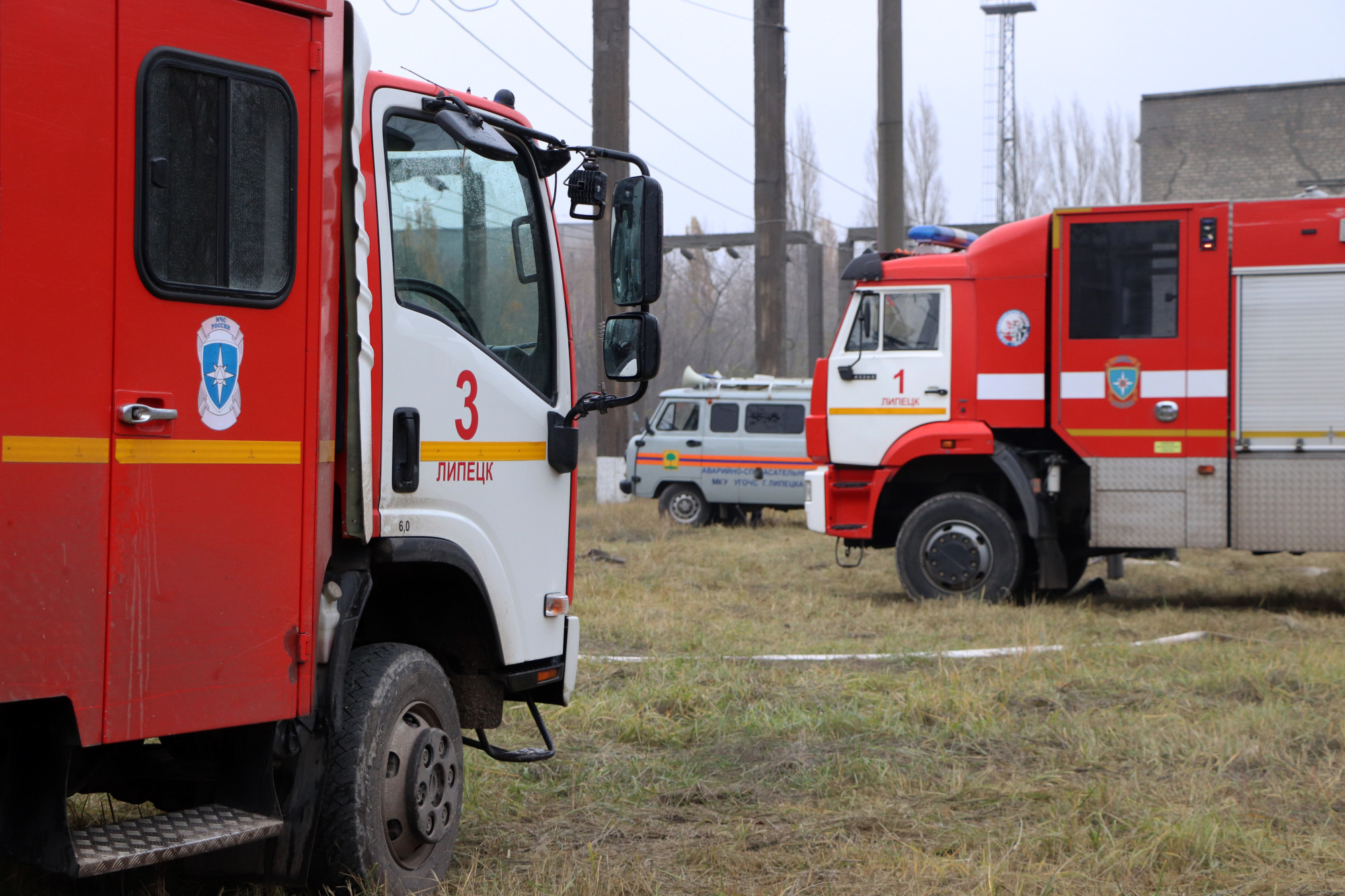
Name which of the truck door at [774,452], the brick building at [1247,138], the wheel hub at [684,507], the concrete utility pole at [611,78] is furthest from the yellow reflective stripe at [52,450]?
the brick building at [1247,138]

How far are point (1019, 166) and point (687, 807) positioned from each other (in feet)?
150

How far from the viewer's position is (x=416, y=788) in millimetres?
3787

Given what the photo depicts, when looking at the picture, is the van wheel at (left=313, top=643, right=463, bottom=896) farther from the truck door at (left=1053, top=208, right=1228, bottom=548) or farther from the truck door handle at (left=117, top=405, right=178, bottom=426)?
the truck door at (left=1053, top=208, right=1228, bottom=548)

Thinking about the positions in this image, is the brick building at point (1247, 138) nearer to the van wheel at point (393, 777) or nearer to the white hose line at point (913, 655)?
the white hose line at point (913, 655)

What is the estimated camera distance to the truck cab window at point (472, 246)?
379 cm

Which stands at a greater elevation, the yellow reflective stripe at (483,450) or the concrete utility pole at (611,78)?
the concrete utility pole at (611,78)

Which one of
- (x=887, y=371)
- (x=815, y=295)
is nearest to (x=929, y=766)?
(x=887, y=371)

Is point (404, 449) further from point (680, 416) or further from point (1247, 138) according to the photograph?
point (1247, 138)

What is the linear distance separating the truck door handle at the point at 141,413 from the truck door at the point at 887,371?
830 cm

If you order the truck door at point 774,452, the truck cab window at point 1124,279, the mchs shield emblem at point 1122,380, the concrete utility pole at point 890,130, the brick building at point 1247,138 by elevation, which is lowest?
the truck door at point 774,452

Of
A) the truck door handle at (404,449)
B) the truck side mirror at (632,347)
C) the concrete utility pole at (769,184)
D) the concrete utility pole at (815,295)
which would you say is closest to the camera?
the truck door handle at (404,449)

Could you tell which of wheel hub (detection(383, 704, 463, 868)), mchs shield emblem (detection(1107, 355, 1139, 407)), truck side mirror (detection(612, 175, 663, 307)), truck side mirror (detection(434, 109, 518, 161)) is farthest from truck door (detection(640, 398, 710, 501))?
truck side mirror (detection(434, 109, 518, 161))

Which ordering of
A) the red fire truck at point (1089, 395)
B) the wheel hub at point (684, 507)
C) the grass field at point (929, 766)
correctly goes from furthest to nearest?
the wheel hub at point (684, 507) → the red fire truck at point (1089, 395) → the grass field at point (929, 766)

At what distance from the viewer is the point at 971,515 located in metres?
10.6
